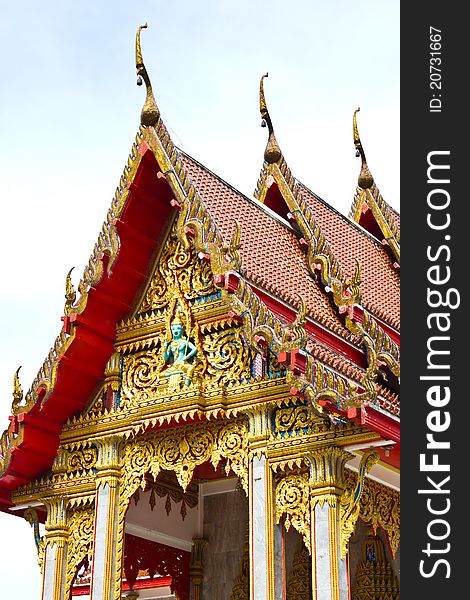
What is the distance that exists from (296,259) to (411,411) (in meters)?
5.19

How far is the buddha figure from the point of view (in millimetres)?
12812

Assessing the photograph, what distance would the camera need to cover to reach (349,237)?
17.5 m

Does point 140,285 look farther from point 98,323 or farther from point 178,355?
point 178,355

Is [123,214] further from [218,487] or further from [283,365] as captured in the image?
[218,487]

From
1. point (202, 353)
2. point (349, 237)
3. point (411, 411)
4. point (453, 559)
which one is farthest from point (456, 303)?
point (349, 237)

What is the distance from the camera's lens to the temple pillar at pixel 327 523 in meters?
11.2

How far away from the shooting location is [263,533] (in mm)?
11742

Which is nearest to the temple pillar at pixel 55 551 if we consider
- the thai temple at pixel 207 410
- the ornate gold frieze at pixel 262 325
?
the thai temple at pixel 207 410

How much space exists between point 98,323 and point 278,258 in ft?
6.93

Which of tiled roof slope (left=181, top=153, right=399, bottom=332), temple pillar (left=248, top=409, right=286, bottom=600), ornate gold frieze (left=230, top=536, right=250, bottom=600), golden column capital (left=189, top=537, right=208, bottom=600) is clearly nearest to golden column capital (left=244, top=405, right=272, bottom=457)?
temple pillar (left=248, top=409, right=286, bottom=600)

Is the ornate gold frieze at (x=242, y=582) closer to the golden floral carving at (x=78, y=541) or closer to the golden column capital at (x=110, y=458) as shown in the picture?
the golden floral carving at (x=78, y=541)

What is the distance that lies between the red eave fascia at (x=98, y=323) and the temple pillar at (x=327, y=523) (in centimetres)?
298

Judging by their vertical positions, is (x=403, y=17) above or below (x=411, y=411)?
above

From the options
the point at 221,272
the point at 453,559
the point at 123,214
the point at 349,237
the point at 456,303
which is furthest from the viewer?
the point at 349,237
